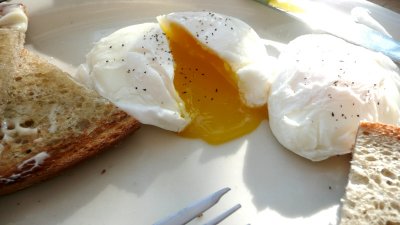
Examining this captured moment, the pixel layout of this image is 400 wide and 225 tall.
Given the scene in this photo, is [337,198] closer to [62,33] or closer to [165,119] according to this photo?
[165,119]

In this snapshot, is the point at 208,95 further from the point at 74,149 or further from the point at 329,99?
the point at 74,149

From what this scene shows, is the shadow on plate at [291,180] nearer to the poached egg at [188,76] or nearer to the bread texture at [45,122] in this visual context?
the poached egg at [188,76]

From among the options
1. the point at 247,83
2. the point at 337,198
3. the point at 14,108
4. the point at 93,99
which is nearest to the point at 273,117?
the point at 247,83

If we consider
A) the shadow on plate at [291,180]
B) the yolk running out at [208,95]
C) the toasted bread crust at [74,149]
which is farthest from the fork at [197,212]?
the toasted bread crust at [74,149]

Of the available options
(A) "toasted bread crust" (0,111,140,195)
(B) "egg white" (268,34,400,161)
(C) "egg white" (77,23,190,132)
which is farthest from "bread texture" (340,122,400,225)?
(A) "toasted bread crust" (0,111,140,195)

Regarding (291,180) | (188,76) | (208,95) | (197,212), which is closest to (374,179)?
(291,180)

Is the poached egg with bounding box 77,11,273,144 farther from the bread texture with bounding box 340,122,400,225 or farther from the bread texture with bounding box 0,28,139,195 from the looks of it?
the bread texture with bounding box 340,122,400,225
